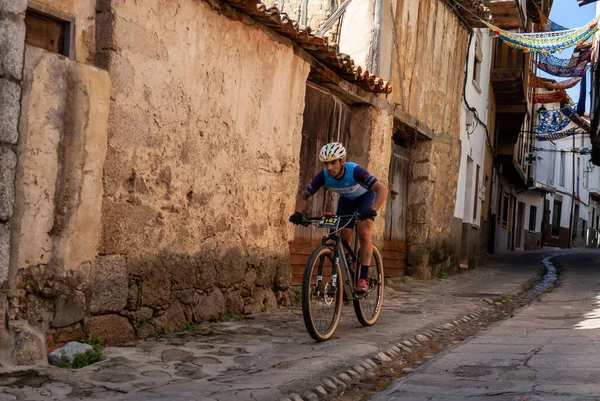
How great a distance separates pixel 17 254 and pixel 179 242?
1790 millimetres

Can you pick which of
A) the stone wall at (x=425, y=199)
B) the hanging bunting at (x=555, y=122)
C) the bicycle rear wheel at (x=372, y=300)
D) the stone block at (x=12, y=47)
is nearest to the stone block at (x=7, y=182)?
the stone block at (x=12, y=47)

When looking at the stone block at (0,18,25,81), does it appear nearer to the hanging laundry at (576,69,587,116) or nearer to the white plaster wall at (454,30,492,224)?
the white plaster wall at (454,30,492,224)

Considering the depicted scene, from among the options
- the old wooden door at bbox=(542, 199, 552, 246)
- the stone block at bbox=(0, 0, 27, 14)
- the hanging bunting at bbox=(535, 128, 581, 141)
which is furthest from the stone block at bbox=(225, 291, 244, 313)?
the old wooden door at bbox=(542, 199, 552, 246)

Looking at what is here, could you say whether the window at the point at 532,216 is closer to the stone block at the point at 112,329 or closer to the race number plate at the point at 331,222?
the race number plate at the point at 331,222

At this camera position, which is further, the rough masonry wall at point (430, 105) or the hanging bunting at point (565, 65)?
the hanging bunting at point (565, 65)

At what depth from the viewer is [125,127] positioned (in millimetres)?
5523

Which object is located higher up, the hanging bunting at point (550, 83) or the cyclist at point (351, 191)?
the hanging bunting at point (550, 83)

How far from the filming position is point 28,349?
4613 millimetres

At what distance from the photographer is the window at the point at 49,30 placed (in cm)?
496

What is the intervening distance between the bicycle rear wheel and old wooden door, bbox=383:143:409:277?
170 inches

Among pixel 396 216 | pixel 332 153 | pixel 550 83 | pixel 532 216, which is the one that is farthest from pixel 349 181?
pixel 532 216

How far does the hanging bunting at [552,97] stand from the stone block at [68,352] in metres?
25.5

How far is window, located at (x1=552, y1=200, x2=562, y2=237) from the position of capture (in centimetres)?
4275

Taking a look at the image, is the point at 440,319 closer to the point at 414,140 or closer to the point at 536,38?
the point at 414,140
